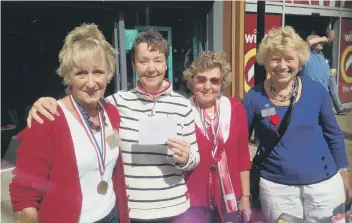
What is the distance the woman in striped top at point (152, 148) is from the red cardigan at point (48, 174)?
367mm

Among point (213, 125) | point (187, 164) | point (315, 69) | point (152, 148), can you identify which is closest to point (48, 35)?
point (315, 69)

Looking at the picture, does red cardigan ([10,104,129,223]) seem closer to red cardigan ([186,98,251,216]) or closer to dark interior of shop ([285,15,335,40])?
red cardigan ([186,98,251,216])

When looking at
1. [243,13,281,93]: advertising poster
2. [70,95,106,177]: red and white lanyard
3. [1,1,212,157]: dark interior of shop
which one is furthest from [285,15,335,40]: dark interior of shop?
[70,95,106,177]: red and white lanyard

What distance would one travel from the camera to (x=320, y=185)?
243 cm

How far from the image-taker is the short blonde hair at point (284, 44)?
8.05 feet

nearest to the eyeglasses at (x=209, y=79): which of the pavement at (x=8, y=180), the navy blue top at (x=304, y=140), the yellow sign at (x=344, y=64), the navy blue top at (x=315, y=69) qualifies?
the navy blue top at (x=304, y=140)

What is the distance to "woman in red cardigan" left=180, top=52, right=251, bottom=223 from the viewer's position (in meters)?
2.39

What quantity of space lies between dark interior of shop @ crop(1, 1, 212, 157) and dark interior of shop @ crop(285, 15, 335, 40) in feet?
10.2

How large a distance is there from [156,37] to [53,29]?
5479 mm

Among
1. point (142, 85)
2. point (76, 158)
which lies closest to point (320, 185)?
point (142, 85)

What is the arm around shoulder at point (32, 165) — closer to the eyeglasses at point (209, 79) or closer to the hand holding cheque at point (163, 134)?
the hand holding cheque at point (163, 134)

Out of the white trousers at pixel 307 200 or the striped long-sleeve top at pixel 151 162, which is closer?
the striped long-sleeve top at pixel 151 162

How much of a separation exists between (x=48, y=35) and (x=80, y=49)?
230 inches

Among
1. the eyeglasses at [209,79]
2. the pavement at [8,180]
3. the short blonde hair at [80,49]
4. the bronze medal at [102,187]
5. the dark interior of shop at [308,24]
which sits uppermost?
the dark interior of shop at [308,24]
